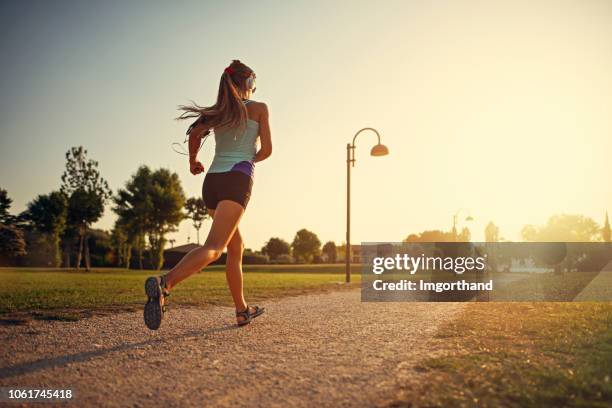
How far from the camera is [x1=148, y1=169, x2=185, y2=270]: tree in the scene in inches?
1804

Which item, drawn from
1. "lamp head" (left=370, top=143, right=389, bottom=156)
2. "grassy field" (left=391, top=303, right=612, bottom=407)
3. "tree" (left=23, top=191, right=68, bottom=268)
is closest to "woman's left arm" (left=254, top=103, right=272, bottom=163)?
"grassy field" (left=391, top=303, right=612, bottom=407)

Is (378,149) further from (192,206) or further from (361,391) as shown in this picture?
(192,206)

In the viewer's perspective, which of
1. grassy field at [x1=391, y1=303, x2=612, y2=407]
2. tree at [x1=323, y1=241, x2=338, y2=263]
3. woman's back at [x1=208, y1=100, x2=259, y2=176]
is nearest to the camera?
grassy field at [x1=391, y1=303, x2=612, y2=407]

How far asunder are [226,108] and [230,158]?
46 centimetres

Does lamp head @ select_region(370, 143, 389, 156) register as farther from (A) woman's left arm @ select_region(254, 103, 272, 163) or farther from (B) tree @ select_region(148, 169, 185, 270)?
(B) tree @ select_region(148, 169, 185, 270)

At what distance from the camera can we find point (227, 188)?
3920 mm

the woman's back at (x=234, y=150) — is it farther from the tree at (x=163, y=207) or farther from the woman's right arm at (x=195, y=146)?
the tree at (x=163, y=207)

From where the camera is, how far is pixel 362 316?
564 centimetres

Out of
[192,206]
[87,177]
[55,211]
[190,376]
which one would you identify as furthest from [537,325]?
[192,206]

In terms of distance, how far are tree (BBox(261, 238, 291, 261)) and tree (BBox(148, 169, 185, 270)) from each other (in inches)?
2671

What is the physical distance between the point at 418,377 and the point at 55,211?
182 ft

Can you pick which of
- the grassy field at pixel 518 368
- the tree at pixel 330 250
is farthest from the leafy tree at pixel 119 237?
the tree at pixel 330 250

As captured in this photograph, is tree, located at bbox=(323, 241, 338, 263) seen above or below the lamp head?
below

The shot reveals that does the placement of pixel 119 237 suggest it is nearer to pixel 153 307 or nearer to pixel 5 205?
pixel 5 205
